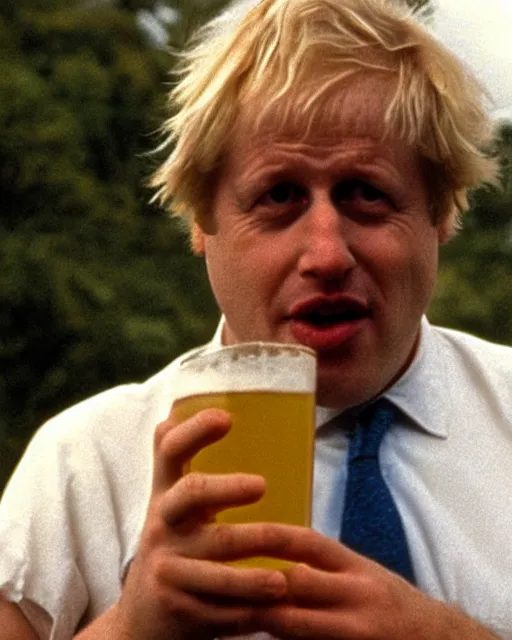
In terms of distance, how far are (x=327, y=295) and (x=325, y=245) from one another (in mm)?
61

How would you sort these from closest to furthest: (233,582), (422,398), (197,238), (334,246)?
(233,582) → (334,246) → (422,398) → (197,238)

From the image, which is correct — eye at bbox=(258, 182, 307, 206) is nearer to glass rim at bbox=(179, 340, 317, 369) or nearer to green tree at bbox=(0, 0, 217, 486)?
glass rim at bbox=(179, 340, 317, 369)

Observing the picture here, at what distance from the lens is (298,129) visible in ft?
6.16

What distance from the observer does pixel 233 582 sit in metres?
1.38

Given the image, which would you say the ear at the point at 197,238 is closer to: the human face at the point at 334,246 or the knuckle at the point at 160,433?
the human face at the point at 334,246

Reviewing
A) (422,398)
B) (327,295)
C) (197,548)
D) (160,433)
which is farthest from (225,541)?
(422,398)

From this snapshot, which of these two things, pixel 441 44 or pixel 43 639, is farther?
pixel 441 44

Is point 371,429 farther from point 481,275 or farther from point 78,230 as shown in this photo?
point 481,275

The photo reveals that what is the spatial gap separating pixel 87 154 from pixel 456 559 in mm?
4671

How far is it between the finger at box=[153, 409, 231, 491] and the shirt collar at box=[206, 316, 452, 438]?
478 millimetres

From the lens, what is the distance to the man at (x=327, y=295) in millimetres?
1826

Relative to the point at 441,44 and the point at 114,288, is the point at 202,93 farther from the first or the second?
the point at 114,288

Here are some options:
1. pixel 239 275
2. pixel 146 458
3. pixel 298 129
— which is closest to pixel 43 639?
pixel 146 458

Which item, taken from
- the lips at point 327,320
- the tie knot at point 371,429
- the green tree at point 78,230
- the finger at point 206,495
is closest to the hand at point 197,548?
the finger at point 206,495
